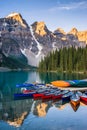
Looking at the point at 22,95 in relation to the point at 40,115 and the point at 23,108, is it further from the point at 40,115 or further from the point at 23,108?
the point at 40,115

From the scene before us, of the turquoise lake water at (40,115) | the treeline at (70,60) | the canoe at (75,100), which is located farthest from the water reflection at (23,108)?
the treeline at (70,60)

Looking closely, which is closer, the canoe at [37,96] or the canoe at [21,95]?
the canoe at [37,96]

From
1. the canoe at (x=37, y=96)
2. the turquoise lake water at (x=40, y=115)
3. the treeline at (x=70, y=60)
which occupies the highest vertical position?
the treeline at (x=70, y=60)

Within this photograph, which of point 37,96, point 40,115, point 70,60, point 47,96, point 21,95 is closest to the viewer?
point 40,115

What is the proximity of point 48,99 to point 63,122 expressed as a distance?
17136 millimetres

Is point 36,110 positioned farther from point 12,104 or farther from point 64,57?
point 64,57

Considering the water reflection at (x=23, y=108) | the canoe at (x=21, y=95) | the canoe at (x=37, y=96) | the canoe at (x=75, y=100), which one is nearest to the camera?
the water reflection at (x=23, y=108)

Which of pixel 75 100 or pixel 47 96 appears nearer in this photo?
pixel 75 100

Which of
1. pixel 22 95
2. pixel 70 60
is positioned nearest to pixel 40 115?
pixel 22 95

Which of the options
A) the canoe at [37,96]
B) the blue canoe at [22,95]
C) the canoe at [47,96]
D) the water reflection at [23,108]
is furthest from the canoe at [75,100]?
the blue canoe at [22,95]

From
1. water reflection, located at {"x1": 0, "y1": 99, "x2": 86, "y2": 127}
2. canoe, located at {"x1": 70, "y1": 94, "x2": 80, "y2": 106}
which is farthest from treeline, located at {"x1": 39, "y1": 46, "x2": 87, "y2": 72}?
water reflection, located at {"x1": 0, "y1": 99, "x2": 86, "y2": 127}

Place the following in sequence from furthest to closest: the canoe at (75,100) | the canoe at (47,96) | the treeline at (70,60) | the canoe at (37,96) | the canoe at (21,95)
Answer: the treeline at (70,60)
the canoe at (21,95)
the canoe at (37,96)
the canoe at (47,96)
the canoe at (75,100)

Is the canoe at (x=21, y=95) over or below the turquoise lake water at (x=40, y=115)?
over

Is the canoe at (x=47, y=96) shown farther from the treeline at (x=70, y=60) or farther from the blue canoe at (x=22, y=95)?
the treeline at (x=70, y=60)
